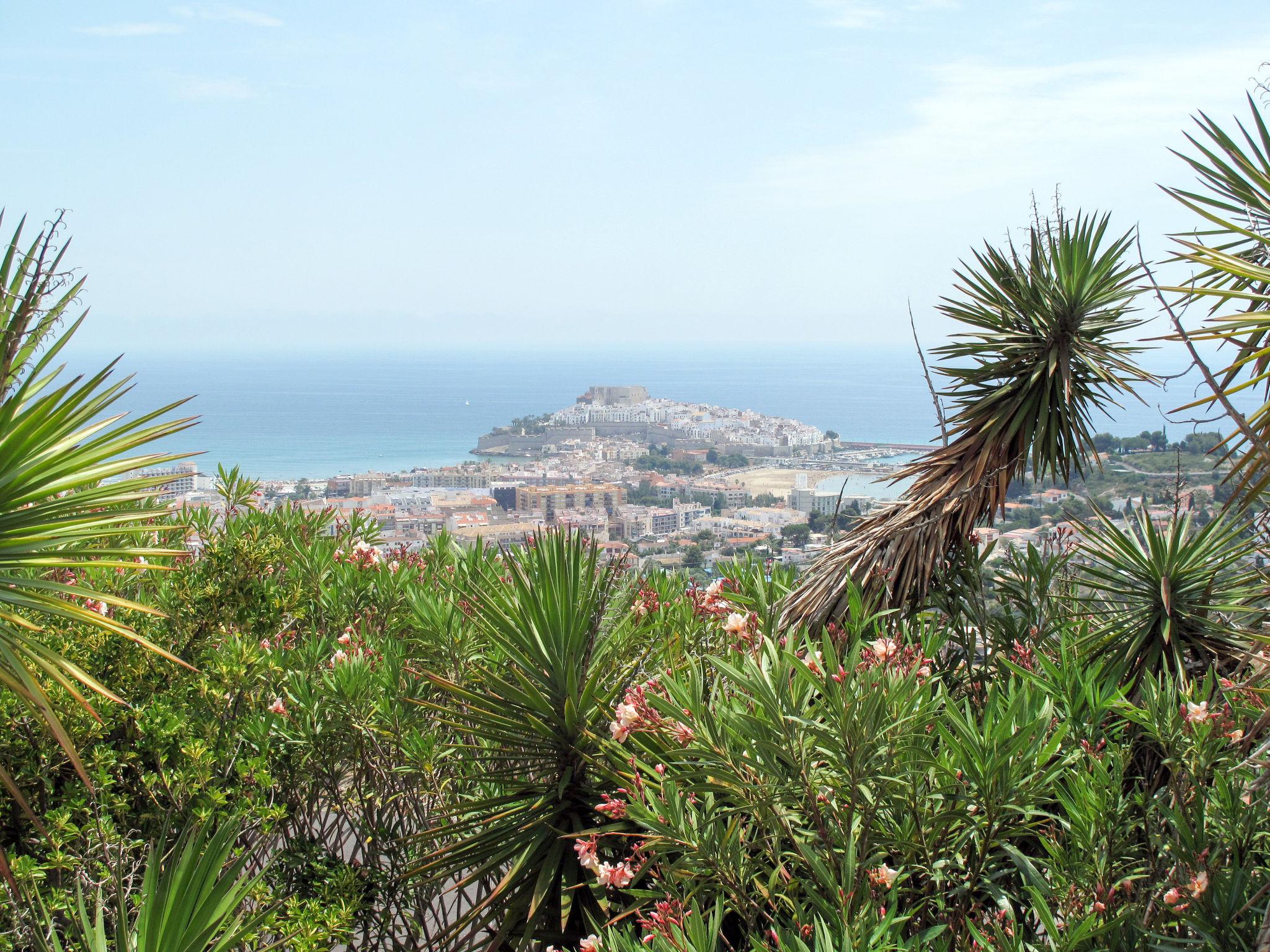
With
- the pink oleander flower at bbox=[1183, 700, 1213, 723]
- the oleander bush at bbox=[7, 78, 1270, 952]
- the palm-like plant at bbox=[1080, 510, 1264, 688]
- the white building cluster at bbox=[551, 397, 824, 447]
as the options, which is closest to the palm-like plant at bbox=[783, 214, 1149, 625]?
the oleander bush at bbox=[7, 78, 1270, 952]

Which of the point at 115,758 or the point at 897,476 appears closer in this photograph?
the point at 115,758

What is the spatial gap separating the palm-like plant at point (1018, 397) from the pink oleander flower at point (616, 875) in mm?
2038

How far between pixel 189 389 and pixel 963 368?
75.4m

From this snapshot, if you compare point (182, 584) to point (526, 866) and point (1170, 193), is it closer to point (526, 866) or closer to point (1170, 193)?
point (526, 866)

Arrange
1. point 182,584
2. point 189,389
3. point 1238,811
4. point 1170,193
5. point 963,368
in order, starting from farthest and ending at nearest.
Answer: point 189,389, point 963,368, point 182,584, point 1170,193, point 1238,811

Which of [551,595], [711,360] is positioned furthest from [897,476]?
[711,360]

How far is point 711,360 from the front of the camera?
17725cm

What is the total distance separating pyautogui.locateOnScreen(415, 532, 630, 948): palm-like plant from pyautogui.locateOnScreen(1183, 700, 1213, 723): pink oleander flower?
196 cm

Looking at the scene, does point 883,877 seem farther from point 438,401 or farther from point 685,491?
point 438,401

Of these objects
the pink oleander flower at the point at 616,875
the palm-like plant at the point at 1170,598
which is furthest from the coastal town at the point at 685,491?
the pink oleander flower at the point at 616,875

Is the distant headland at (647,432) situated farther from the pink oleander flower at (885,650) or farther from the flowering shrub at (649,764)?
→ the pink oleander flower at (885,650)

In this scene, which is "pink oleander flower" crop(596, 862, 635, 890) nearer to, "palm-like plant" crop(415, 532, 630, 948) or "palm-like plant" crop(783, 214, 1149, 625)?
"palm-like plant" crop(415, 532, 630, 948)

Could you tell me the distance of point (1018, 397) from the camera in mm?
4730

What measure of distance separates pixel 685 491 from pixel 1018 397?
Answer: 1253 centimetres
